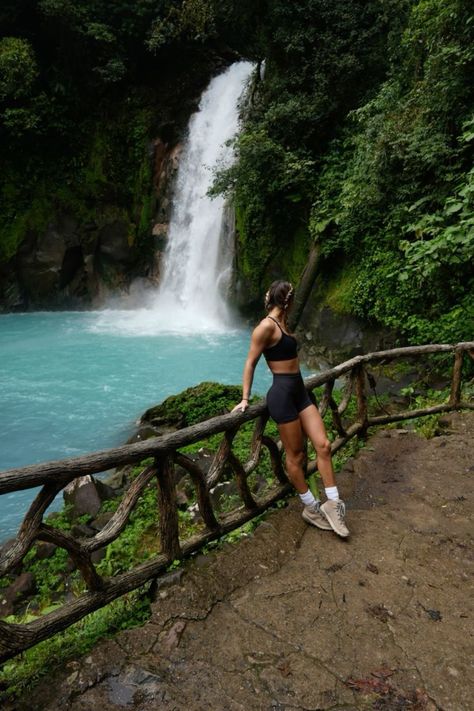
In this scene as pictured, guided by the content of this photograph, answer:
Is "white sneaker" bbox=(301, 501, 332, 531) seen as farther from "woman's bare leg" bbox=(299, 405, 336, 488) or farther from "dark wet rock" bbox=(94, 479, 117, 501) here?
"dark wet rock" bbox=(94, 479, 117, 501)

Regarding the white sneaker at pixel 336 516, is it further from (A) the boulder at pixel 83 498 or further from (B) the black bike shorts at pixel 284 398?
(A) the boulder at pixel 83 498

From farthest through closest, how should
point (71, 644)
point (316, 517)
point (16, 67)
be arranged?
point (16, 67) < point (316, 517) < point (71, 644)

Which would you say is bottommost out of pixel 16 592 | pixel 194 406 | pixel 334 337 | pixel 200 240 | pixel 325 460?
pixel 16 592

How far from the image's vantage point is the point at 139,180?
1952cm

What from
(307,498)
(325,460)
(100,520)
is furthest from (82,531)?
(325,460)

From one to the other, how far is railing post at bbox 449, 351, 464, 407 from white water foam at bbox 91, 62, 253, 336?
10589 mm

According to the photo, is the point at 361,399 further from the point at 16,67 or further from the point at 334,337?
the point at 16,67

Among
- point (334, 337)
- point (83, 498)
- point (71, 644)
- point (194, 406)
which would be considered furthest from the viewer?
point (334, 337)

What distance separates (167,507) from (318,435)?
4.21 ft

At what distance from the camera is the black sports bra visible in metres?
3.43

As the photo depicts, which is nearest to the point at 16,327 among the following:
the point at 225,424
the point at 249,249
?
the point at 249,249

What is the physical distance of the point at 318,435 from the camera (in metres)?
3.52

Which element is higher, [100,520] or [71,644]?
[71,644]

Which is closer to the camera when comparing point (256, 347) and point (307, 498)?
point (256, 347)
